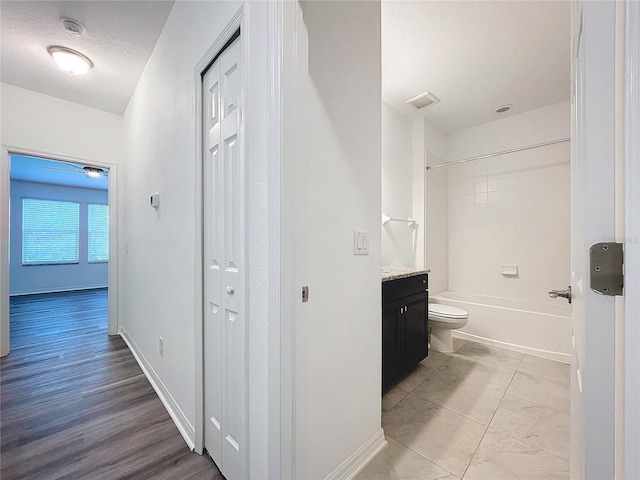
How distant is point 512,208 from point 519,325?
1.38 meters

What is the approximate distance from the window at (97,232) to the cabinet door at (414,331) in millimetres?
7158

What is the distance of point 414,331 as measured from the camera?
7.25 ft

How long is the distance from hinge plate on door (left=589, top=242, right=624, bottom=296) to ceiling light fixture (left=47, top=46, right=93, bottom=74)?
136 inches

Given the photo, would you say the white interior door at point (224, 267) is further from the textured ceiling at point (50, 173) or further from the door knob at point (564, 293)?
the textured ceiling at point (50, 173)

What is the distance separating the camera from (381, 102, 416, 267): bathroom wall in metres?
2.88

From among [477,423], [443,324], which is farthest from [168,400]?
[443,324]

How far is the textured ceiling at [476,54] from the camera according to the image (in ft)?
5.79

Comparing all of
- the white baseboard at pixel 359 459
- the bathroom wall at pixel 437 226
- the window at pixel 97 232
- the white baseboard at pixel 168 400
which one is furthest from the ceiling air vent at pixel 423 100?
the window at pixel 97 232

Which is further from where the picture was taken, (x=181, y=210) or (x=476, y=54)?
(x=476, y=54)

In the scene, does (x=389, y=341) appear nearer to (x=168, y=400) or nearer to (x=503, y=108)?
(x=168, y=400)

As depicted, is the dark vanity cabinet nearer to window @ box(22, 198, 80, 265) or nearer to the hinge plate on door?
the hinge plate on door

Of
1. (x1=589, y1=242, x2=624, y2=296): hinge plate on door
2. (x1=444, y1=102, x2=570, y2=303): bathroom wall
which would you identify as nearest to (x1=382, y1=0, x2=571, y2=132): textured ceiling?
(x1=444, y1=102, x2=570, y2=303): bathroom wall

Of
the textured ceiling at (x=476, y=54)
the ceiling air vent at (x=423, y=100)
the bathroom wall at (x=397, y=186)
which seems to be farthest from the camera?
the bathroom wall at (x=397, y=186)

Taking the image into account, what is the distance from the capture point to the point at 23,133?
8.77 feet
